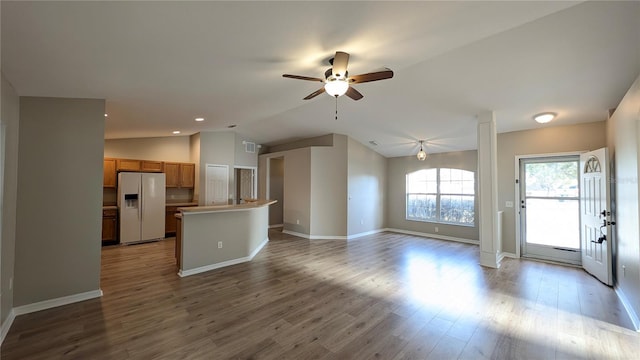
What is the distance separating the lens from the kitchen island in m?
4.04

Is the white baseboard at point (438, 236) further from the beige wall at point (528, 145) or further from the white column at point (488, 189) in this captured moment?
the white column at point (488, 189)

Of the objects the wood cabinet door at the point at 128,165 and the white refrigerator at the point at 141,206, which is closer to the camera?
the white refrigerator at the point at 141,206

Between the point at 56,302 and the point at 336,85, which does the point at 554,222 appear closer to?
the point at 336,85

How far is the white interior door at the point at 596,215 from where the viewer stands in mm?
3724

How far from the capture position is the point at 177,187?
7363 mm

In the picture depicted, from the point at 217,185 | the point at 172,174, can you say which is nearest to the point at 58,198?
the point at 172,174

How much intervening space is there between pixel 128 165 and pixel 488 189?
7.89m

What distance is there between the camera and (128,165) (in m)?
6.41

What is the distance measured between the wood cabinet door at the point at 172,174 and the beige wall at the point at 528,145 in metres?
7.85

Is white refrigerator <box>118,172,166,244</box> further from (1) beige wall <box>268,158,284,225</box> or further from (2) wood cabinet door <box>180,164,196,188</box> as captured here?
(1) beige wall <box>268,158,284,225</box>

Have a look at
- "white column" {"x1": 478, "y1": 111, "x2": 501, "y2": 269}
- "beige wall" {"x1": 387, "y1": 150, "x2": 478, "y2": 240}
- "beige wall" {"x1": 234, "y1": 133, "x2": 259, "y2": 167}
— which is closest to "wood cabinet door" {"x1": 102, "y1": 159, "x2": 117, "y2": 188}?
"beige wall" {"x1": 234, "y1": 133, "x2": 259, "y2": 167}

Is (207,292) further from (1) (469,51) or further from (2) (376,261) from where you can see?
(1) (469,51)

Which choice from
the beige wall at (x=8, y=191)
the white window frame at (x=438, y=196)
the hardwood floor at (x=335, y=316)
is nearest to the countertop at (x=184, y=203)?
the hardwood floor at (x=335, y=316)

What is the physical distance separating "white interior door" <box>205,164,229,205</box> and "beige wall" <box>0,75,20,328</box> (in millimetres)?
4588
